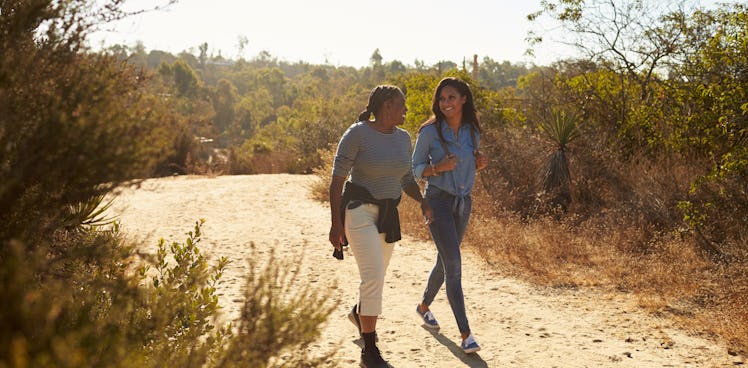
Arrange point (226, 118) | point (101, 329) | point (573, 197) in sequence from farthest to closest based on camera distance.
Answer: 1. point (226, 118)
2. point (573, 197)
3. point (101, 329)

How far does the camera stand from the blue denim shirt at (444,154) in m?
4.84

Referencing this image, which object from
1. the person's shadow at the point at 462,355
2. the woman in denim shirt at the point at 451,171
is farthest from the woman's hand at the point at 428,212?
the person's shadow at the point at 462,355

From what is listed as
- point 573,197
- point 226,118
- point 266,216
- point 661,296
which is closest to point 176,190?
point 266,216

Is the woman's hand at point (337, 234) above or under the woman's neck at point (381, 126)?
under

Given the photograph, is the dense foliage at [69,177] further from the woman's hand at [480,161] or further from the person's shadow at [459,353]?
the woman's hand at [480,161]

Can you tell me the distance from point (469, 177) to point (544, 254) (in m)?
3.46

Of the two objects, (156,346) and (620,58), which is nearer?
(156,346)

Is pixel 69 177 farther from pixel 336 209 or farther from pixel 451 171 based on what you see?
pixel 451 171

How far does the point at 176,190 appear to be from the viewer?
15.5 m

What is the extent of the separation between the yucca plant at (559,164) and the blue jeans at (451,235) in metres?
5.80

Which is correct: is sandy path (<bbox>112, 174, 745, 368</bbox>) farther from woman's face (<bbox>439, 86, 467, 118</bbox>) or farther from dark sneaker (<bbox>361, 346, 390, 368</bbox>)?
woman's face (<bbox>439, 86, 467, 118</bbox>)

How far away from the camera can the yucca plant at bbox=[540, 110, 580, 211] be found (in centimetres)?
1036

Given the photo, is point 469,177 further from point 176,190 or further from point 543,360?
point 176,190

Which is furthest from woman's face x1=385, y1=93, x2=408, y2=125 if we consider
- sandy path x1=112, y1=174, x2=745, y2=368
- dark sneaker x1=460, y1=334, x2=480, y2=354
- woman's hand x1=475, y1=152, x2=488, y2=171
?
dark sneaker x1=460, y1=334, x2=480, y2=354
